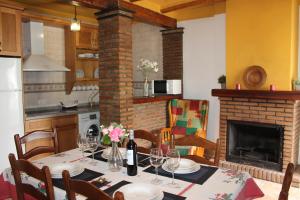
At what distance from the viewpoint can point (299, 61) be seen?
3584 mm

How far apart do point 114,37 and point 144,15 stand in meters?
0.76

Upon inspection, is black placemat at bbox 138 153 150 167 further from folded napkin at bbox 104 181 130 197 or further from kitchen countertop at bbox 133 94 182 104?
kitchen countertop at bbox 133 94 182 104

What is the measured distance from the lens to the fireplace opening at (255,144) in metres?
3.48

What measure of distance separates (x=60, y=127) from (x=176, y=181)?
2.76 m

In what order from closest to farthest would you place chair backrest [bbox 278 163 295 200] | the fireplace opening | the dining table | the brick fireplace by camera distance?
chair backrest [bbox 278 163 295 200] → the dining table → the brick fireplace → the fireplace opening

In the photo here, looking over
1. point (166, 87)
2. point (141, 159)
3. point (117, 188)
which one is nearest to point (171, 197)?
point (117, 188)

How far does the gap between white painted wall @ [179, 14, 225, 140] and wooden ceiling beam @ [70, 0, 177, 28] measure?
1.09ft

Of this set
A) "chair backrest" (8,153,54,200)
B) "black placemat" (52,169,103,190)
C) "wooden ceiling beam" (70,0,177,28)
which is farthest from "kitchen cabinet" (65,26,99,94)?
"chair backrest" (8,153,54,200)

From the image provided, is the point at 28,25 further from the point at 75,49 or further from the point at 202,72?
the point at 202,72

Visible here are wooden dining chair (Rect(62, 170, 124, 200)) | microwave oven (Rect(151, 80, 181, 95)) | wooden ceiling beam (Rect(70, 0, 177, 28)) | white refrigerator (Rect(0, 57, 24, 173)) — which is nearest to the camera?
wooden dining chair (Rect(62, 170, 124, 200))

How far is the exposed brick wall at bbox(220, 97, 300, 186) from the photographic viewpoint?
10.9ft

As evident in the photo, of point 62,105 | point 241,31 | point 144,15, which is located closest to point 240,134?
point 241,31

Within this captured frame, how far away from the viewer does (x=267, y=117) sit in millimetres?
3473

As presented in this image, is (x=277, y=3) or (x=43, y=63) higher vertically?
(x=277, y=3)
